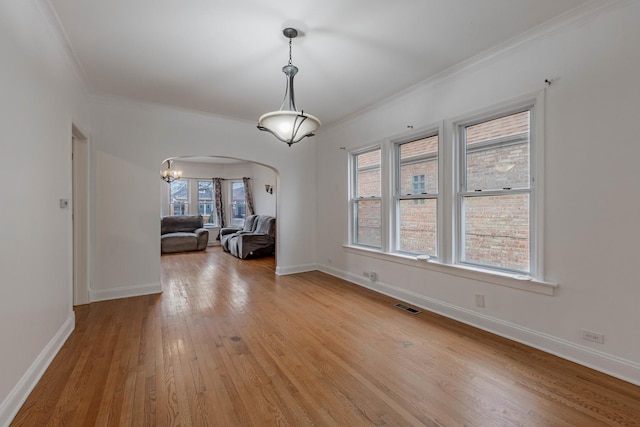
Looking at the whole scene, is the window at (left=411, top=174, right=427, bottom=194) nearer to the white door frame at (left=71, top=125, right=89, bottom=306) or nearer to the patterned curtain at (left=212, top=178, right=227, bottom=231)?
the white door frame at (left=71, top=125, right=89, bottom=306)

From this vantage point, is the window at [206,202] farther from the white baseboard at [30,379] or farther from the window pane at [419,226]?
the window pane at [419,226]

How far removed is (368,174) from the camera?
15.5ft

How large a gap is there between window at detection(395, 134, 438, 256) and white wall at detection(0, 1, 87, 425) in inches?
149

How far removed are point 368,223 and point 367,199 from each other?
398mm

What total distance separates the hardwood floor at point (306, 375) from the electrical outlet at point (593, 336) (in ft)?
0.79

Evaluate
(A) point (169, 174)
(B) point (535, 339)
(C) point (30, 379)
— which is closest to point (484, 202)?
(B) point (535, 339)

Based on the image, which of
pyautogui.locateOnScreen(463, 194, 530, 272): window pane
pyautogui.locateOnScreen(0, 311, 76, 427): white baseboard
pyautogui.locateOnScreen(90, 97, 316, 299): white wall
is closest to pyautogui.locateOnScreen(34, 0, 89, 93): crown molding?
pyautogui.locateOnScreen(90, 97, 316, 299): white wall

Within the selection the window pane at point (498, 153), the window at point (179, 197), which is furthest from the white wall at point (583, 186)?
the window at point (179, 197)

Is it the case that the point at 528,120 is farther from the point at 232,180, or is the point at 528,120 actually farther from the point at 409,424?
the point at 232,180

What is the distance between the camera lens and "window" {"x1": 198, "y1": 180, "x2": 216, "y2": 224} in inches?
392

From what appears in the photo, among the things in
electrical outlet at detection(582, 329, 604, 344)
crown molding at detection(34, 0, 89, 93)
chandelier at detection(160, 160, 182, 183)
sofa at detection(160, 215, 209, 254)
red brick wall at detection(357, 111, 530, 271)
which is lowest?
electrical outlet at detection(582, 329, 604, 344)

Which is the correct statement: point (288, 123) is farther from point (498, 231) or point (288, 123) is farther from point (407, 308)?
Result: point (407, 308)

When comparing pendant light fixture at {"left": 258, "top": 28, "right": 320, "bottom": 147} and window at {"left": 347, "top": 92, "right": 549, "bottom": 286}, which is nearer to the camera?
pendant light fixture at {"left": 258, "top": 28, "right": 320, "bottom": 147}

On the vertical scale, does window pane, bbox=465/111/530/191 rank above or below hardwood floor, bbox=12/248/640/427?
above
